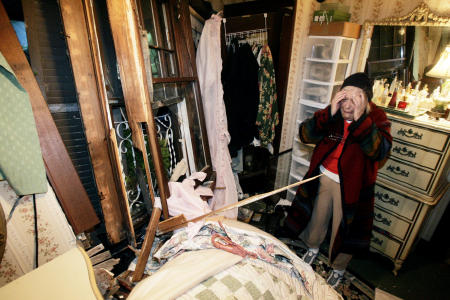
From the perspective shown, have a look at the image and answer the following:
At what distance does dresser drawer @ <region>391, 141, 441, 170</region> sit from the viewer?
5.02 ft

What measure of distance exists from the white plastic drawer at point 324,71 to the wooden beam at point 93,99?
1.83m

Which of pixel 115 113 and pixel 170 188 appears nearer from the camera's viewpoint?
pixel 115 113

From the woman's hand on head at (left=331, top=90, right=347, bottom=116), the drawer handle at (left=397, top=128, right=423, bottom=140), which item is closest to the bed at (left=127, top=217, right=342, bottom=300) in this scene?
the woman's hand on head at (left=331, top=90, right=347, bottom=116)

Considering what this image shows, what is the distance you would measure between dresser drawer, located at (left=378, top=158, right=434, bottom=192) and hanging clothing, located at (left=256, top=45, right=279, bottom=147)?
103 centimetres

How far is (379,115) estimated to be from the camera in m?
1.44

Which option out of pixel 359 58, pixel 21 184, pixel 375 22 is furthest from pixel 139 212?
pixel 375 22


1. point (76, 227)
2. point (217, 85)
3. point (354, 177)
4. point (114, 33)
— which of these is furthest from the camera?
point (217, 85)

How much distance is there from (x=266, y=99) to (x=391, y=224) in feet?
4.93

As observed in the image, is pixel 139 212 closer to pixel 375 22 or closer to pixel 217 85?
pixel 217 85

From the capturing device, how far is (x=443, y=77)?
5.35ft

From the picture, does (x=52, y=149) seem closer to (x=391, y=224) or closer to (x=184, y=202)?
(x=184, y=202)

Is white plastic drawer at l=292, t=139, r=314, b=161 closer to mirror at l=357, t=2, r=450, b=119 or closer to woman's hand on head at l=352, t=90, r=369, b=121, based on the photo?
mirror at l=357, t=2, r=450, b=119

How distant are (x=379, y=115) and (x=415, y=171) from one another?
0.58m

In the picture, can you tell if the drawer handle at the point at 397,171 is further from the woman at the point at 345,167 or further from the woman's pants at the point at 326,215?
the woman's pants at the point at 326,215
